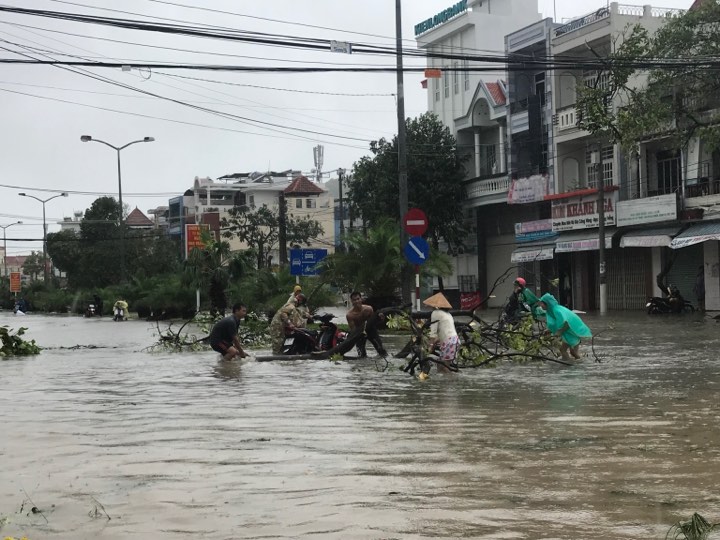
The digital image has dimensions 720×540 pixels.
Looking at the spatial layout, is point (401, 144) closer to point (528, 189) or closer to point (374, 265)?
point (374, 265)

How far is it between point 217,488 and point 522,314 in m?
13.6

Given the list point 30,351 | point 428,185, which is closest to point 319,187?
point 428,185

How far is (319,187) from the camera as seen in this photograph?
4528 inches

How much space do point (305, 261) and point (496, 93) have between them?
24.1 m

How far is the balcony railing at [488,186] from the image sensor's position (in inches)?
1902

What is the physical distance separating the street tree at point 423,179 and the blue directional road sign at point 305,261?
65.0 feet

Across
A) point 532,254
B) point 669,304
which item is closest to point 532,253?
point 532,254

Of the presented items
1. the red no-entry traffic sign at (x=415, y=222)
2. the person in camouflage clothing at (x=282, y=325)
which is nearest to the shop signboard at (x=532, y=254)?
the red no-entry traffic sign at (x=415, y=222)

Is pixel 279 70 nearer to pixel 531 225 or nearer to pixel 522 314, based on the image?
pixel 522 314

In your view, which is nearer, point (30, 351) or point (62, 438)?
point (62, 438)

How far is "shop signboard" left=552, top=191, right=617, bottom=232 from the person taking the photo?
41.8 m

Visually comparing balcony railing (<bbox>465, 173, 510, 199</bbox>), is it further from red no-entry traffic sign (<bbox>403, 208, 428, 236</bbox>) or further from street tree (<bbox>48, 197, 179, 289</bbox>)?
street tree (<bbox>48, 197, 179, 289</bbox>)

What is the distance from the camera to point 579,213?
143 feet

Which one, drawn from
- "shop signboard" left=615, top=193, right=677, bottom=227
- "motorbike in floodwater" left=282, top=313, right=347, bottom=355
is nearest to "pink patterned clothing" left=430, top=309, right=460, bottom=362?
"motorbike in floodwater" left=282, top=313, right=347, bottom=355
